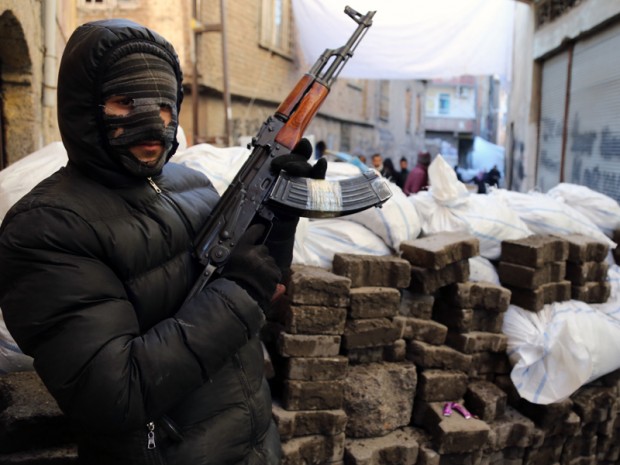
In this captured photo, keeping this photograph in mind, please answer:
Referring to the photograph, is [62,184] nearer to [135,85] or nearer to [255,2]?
[135,85]

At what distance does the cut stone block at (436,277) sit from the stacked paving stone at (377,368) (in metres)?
0.22

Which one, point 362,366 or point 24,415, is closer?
point 24,415

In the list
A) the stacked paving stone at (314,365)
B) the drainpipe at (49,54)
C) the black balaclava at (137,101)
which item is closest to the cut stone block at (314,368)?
the stacked paving stone at (314,365)

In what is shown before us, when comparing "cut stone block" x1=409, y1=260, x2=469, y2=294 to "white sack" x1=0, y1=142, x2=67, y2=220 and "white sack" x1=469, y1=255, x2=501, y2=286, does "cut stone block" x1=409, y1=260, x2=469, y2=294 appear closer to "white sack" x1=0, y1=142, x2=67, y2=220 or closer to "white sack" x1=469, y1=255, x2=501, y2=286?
"white sack" x1=469, y1=255, x2=501, y2=286

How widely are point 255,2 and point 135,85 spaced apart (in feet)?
34.8

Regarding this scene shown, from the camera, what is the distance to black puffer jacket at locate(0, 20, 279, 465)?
112 cm

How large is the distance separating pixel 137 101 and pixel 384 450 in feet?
7.49

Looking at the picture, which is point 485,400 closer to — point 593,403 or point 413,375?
point 413,375

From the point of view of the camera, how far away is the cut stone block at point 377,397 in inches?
113

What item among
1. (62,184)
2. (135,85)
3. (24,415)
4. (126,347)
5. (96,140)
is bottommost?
(24,415)

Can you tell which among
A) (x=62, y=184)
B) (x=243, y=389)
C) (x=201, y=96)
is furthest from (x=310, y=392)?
(x=201, y=96)

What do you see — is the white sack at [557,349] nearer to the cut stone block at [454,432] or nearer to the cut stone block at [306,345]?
the cut stone block at [454,432]

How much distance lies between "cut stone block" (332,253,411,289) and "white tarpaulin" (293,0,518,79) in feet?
18.3

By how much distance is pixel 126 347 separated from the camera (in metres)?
1.16
